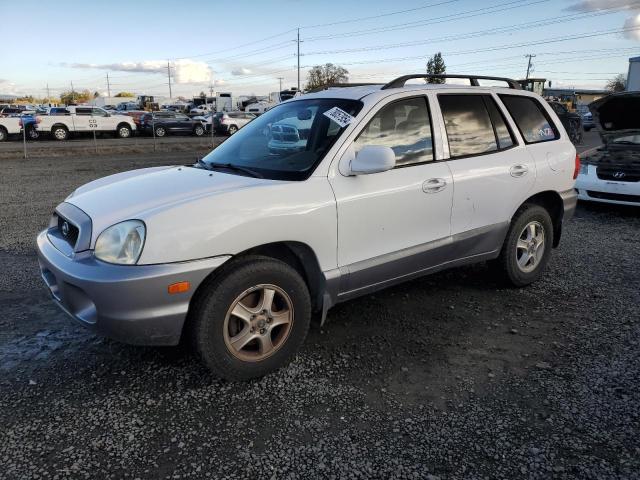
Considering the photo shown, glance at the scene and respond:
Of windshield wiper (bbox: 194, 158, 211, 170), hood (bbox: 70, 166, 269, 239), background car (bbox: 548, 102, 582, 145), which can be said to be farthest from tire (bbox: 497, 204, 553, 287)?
background car (bbox: 548, 102, 582, 145)

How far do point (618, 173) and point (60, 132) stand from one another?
2615 cm

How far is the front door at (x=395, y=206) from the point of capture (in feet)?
11.0

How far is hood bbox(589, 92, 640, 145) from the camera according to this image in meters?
7.54

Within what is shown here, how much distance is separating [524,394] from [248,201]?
1.98 m

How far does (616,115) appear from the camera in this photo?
26.3 ft

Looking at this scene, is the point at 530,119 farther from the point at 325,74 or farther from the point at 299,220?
the point at 325,74

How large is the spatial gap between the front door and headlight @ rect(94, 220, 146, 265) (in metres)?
1.22

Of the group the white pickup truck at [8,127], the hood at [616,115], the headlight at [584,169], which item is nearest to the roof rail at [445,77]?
the hood at [616,115]

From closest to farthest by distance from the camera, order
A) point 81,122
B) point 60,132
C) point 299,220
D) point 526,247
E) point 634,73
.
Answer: point 299,220
point 526,247
point 60,132
point 81,122
point 634,73

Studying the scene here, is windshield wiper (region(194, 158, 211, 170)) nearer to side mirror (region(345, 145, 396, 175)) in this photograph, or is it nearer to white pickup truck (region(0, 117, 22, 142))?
side mirror (region(345, 145, 396, 175))

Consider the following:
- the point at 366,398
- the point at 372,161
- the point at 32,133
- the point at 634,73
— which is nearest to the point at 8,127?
the point at 32,133

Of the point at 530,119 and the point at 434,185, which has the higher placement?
the point at 530,119

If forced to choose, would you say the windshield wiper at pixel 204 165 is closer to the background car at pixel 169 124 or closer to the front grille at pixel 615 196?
the front grille at pixel 615 196

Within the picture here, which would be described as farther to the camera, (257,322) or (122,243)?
(257,322)
